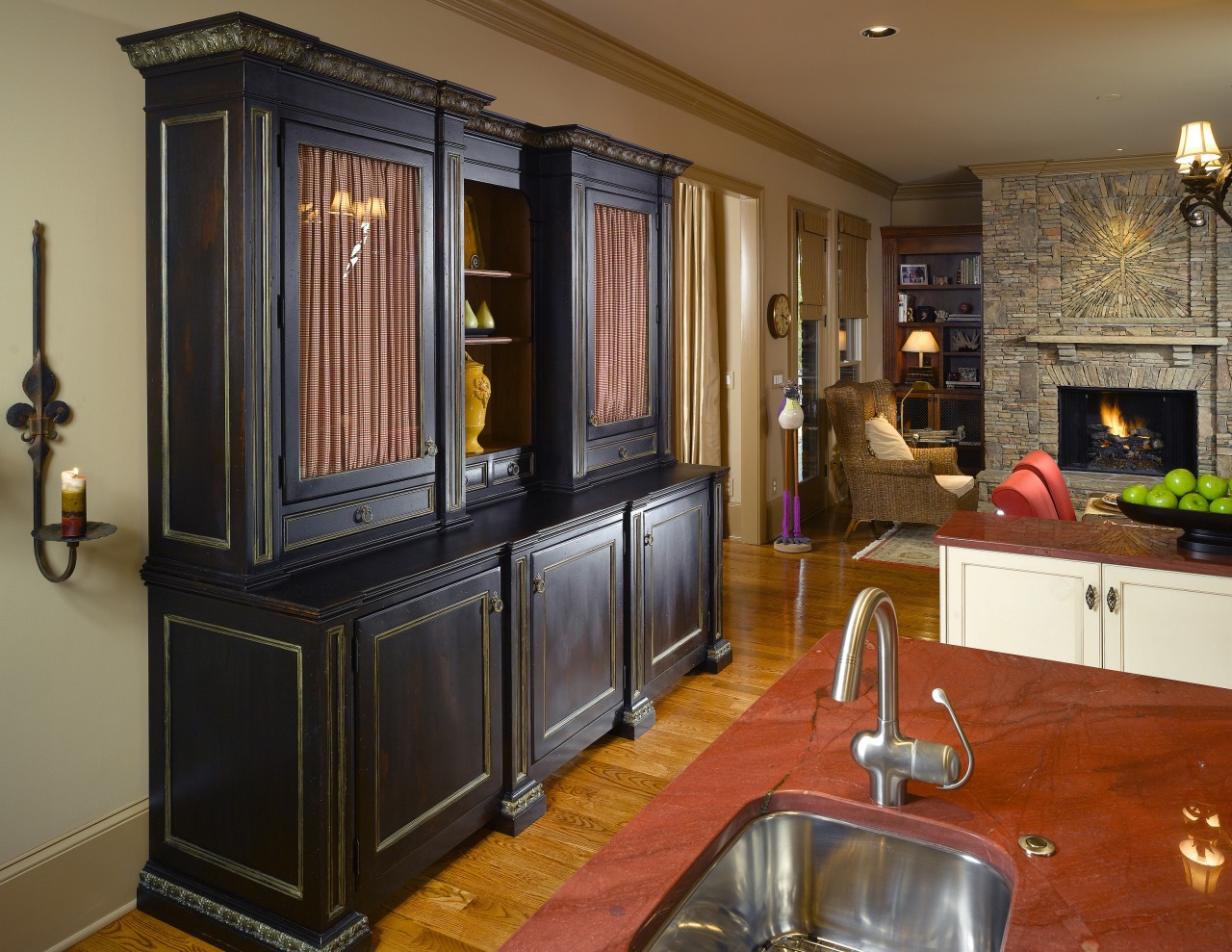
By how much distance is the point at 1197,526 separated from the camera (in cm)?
275

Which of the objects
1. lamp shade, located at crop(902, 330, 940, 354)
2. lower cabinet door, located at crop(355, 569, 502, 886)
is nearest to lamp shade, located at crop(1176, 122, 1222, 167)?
lower cabinet door, located at crop(355, 569, 502, 886)

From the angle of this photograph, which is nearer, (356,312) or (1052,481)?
(356,312)

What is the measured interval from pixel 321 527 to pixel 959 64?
173 inches

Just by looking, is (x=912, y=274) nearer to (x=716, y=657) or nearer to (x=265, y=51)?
(x=716, y=657)

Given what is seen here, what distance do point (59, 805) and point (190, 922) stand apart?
45cm

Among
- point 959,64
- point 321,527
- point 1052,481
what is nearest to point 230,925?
point 321,527

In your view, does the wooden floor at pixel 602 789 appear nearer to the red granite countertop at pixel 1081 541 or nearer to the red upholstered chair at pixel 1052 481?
the red upholstered chair at pixel 1052 481

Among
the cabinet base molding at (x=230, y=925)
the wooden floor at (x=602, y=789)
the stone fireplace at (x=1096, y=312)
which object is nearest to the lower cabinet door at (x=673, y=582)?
the wooden floor at (x=602, y=789)

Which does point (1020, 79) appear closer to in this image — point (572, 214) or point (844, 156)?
point (844, 156)

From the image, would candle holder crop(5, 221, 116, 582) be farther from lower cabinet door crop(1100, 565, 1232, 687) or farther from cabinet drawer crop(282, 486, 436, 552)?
lower cabinet door crop(1100, 565, 1232, 687)

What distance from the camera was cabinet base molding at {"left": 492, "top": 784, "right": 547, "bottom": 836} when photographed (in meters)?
3.09

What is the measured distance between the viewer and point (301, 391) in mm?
2631

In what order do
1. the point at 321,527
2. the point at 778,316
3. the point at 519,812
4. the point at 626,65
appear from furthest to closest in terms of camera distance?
the point at 778,316 → the point at 626,65 → the point at 519,812 → the point at 321,527

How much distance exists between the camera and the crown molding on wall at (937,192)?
9.51m
